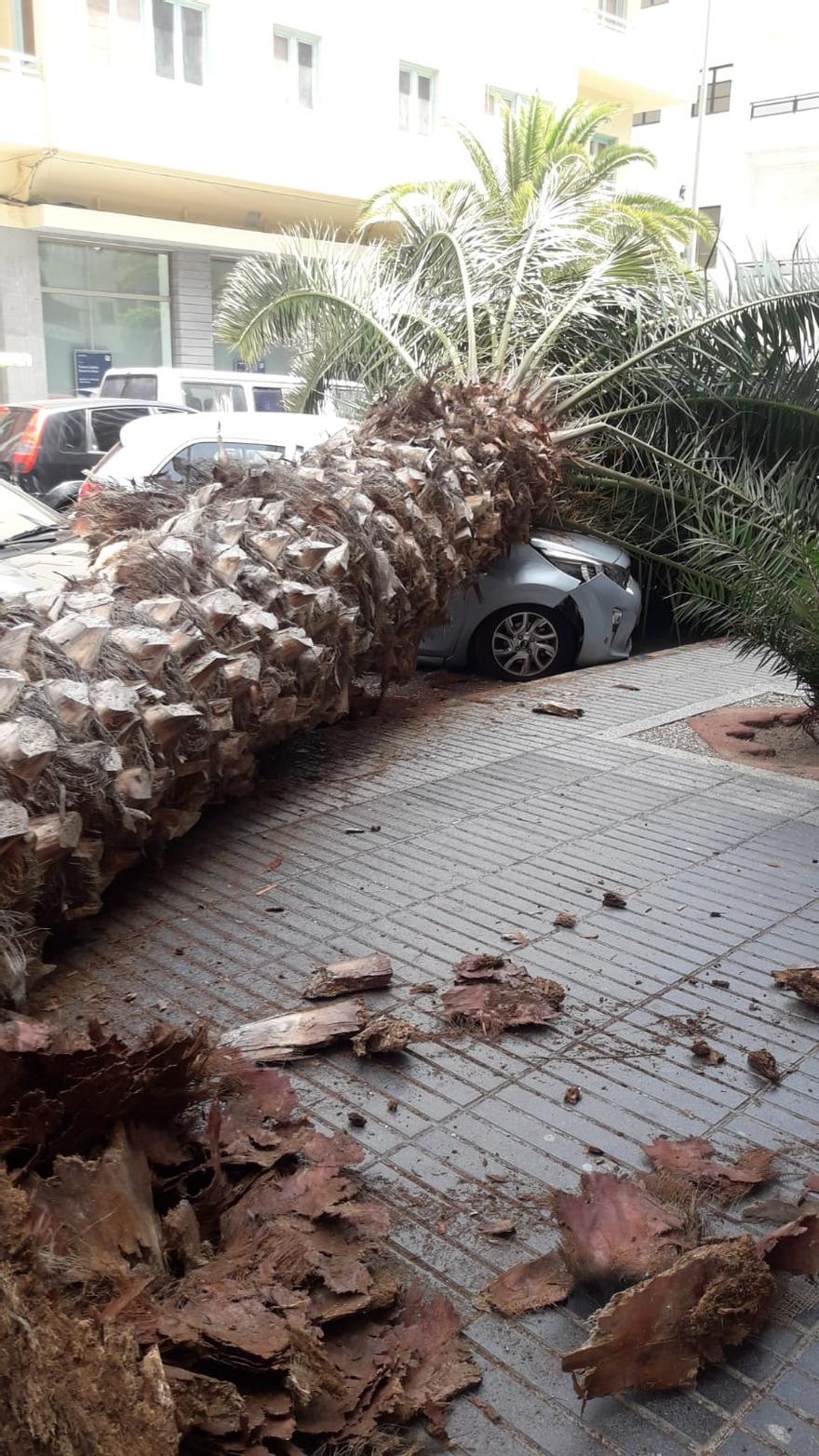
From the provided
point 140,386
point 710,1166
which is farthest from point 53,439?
point 710,1166

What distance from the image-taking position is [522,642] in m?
9.16

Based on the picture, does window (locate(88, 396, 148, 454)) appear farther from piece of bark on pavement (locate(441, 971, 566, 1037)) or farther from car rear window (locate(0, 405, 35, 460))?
piece of bark on pavement (locate(441, 971, 566, 1037))

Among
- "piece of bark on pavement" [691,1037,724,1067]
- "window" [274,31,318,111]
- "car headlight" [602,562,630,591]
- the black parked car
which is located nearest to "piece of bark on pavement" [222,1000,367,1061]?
"piece of bark on pavement" [691,1037,724,1067]

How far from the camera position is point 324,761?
6.65 metres

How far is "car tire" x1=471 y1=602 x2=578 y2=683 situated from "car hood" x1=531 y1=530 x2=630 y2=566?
53cm

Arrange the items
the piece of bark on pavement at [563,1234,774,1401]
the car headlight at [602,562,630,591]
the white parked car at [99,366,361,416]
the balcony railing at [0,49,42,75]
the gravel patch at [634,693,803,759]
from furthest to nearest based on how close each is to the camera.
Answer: the balcony railing at [0,49,42,75] < the white parked car at [99,366,361,416] < the car headlight at [602,562,630,591] < the gravel patch at [634,693,803,759] < the piece of bark on pavement at [563,1234,774,1401]

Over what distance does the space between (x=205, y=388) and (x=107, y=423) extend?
2552 millimetres

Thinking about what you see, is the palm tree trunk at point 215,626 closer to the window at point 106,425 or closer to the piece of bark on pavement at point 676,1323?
the piece of bark on pavement at point 676,1323

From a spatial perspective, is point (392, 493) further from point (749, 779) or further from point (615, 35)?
point (615, 35)

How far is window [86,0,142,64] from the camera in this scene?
21.8 metres

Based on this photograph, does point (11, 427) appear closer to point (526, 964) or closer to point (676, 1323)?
point (526, 964)

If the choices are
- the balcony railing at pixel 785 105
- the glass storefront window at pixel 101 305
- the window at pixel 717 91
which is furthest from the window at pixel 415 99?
the window at pixel 717 91

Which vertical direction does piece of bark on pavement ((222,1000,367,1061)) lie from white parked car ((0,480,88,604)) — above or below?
below

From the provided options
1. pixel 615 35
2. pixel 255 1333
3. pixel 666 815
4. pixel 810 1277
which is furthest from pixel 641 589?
pixel 615 35
